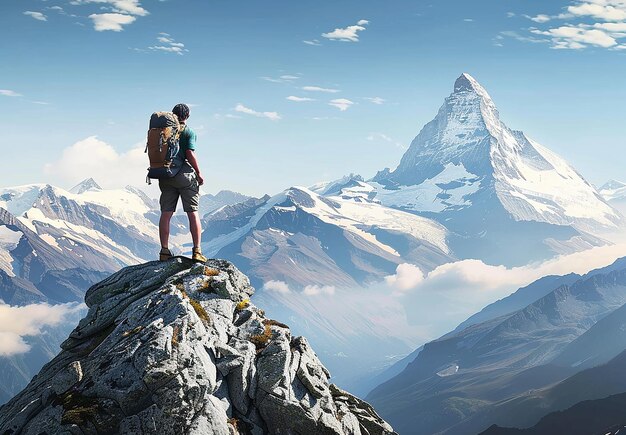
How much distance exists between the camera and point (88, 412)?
22.1 m

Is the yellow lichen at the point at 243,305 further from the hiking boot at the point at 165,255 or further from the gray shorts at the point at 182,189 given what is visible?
the gray shorts at the point at 182,189

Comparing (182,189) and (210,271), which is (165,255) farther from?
(182,189)

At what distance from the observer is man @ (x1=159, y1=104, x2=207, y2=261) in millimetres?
30375

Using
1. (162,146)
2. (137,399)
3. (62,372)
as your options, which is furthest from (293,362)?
(162,146)

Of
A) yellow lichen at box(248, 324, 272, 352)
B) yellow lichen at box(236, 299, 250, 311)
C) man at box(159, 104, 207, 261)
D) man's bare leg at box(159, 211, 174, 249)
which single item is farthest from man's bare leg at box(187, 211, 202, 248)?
yellow lichen at box(248, 324, 272, 352)

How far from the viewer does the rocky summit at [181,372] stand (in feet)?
73.2

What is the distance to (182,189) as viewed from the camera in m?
31.1

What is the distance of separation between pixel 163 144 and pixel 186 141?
1.30 meters

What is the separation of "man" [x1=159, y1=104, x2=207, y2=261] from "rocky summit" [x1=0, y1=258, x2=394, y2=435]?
1806mm

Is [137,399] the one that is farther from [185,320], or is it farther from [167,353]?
[185,320]

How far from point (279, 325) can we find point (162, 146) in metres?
9.58

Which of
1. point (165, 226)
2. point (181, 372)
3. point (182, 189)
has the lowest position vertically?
point (181, 372)

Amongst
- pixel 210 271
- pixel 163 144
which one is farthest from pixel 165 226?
pixel 163 144

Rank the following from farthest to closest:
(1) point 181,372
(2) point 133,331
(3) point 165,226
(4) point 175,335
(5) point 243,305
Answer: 1. (3) point 165,226
2. (5) point 243,305
3. (2) point 133,331
4. (4) point 175,335
5. (1) point 181,372
